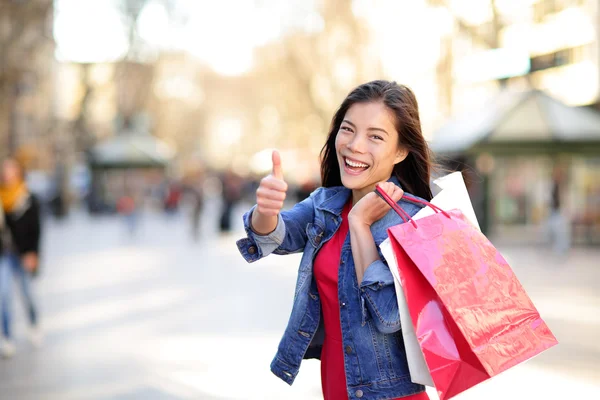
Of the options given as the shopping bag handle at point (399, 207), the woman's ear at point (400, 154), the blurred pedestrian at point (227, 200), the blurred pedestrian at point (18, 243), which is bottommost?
the blurred pedestrian at point (227, 200)

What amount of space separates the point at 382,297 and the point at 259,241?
459 mm

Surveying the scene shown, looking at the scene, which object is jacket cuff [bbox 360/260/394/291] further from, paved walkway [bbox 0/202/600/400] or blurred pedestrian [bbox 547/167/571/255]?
blurred pedestrian [bbox 547/167/571/255]

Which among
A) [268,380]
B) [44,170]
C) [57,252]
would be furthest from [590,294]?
[44,170]

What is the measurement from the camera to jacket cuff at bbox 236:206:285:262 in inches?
102

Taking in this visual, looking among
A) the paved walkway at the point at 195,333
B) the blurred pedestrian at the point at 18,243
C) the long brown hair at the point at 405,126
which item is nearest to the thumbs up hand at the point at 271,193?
the long brown hair at the point at 405,126

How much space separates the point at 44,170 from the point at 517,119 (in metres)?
43.8

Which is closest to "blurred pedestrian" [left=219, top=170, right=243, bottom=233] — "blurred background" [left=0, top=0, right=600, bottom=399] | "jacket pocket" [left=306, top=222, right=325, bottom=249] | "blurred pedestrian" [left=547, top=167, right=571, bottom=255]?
"blurred background" [left=0, top=0, right=600, bottom=399]

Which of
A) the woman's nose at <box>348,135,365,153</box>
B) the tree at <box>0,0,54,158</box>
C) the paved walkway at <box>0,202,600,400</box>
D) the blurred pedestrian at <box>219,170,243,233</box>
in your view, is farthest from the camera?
the blurred pedestrian at <box>219,170,243,233</box>

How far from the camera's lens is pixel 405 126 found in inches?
104

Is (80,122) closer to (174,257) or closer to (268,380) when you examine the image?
(174,257)

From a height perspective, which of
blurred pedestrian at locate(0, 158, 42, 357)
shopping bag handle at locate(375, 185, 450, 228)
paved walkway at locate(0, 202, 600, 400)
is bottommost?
paved walkway at locate(0, 202, 600, 400)

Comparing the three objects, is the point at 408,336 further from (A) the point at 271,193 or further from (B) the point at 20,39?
(B) the point at 20,39

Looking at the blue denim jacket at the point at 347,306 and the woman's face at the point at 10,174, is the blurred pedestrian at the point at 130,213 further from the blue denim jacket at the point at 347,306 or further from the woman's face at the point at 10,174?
the blue denim jacket at the point at 347,306

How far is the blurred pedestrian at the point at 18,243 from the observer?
25.0 feet
